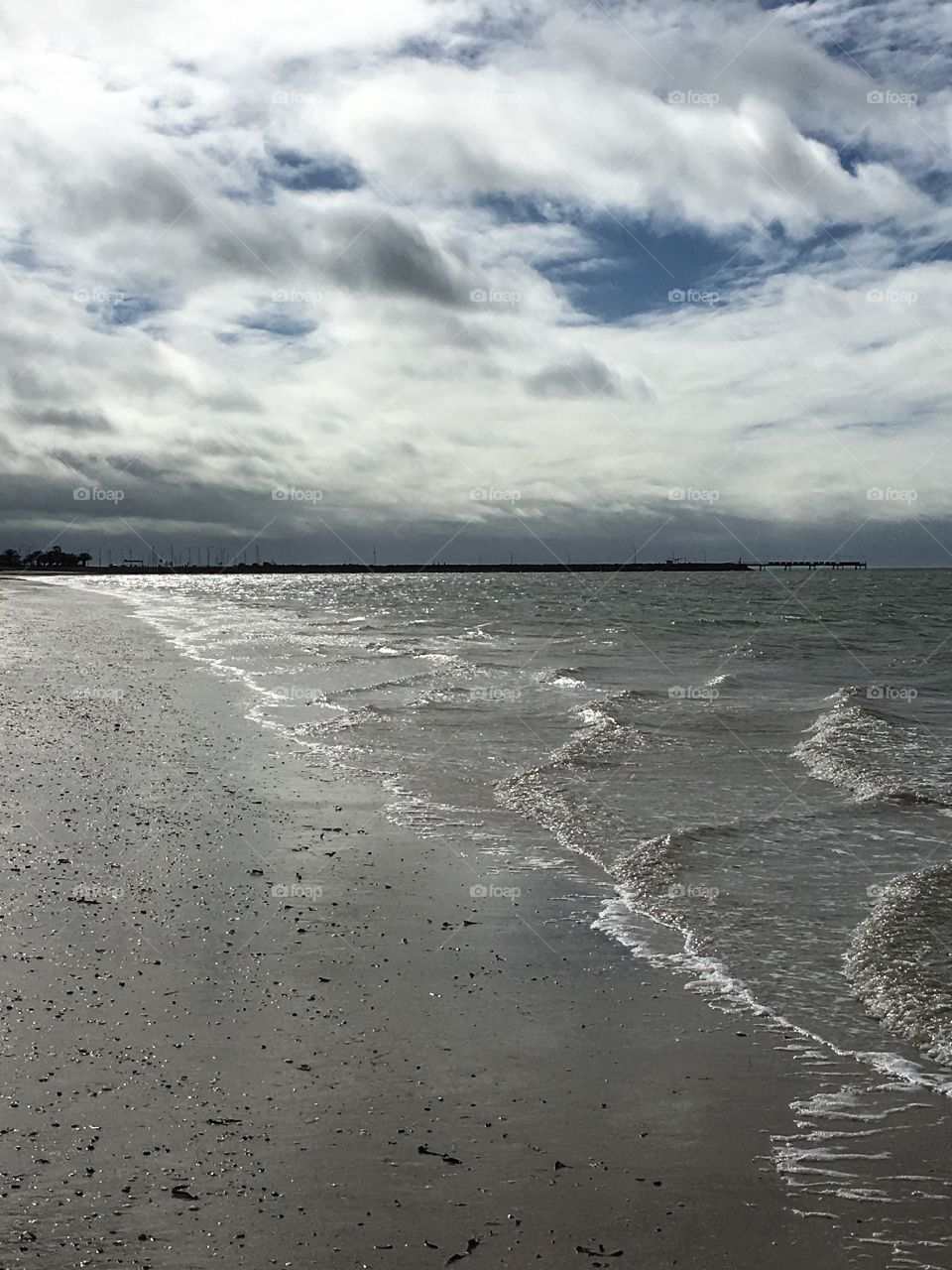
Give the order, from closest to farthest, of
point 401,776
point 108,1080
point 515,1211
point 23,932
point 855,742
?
point 515,1211 → point 108,1080 → point 23,932 → point 401,776 → point 855,742

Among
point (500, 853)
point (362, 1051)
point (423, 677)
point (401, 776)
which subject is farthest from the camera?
point (423, 677)

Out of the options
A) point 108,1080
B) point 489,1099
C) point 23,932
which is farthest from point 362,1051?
point 23,932

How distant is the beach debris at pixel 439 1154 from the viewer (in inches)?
186

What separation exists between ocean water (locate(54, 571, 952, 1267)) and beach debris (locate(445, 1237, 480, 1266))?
1529 millimetres

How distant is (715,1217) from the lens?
14.4 feet

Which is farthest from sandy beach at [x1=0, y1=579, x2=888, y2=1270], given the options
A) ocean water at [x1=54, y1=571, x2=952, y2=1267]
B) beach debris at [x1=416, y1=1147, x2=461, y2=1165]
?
ocean water at [x1=54, y1=571, x2=952, y2=1267]

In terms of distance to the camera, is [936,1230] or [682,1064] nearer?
[936,1230]

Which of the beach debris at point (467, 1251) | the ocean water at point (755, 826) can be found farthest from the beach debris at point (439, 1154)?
the ocean water at point (755, 826)

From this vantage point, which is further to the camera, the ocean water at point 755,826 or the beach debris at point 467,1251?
the ocean water at point 755,826

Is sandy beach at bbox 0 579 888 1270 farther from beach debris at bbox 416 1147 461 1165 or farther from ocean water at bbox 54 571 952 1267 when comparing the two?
ocean water at bbox 54 571 952 1267

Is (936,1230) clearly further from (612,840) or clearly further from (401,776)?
(401,776)

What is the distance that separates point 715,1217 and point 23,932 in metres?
5.10

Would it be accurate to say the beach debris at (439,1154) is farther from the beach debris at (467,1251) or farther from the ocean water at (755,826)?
the ocean water at (755,826)

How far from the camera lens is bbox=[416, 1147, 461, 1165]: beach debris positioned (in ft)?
15.5
